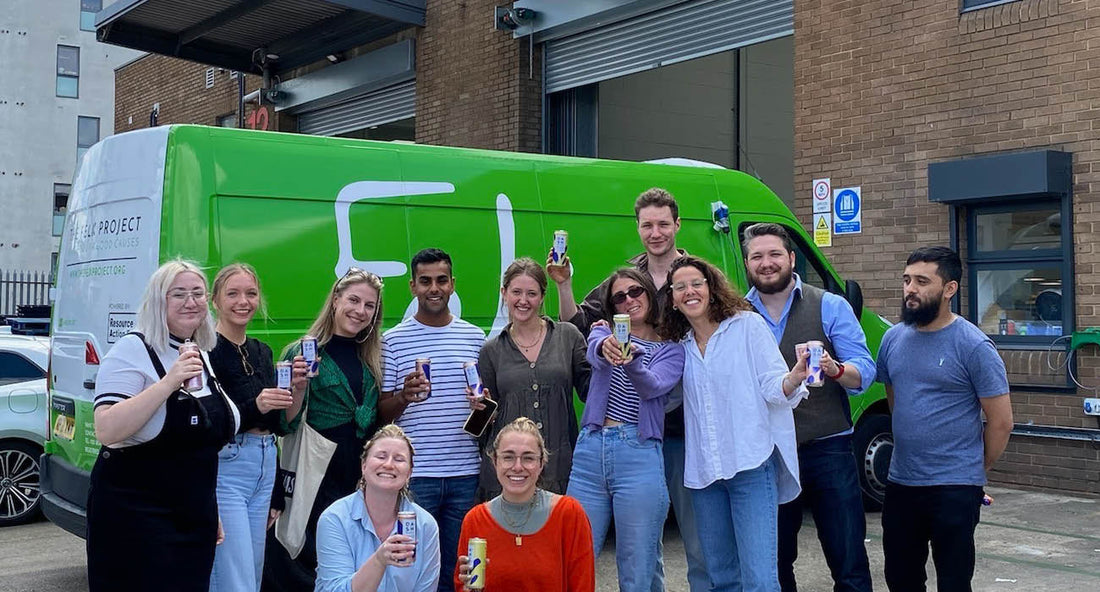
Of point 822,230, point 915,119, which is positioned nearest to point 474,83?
point 822,230

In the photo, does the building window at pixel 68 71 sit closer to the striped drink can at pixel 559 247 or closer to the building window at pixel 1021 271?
the building window at pixel 1021 271

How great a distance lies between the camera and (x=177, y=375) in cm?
361

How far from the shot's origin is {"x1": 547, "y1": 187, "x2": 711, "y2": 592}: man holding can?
4.76 m

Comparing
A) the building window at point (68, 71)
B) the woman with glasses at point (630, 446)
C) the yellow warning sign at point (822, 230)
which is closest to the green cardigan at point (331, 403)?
the woman with glasses at point (630, 446)

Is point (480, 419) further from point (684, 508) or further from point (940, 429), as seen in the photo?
point (940, 429)

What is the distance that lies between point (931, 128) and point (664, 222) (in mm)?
6518

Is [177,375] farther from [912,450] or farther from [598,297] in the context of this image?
[912,450]

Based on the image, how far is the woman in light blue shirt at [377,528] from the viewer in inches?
153

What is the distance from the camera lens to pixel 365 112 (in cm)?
1841

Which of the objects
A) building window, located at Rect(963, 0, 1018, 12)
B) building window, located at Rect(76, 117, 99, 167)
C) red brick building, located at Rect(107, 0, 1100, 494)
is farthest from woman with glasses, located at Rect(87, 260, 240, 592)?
building window, located at Rect(76, 117, 99, 167)

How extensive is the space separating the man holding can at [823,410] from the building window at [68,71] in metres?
41.8

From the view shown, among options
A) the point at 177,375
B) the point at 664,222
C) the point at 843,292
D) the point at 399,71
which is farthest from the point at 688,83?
the point at 177,375

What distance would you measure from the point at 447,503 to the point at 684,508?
1.01 m

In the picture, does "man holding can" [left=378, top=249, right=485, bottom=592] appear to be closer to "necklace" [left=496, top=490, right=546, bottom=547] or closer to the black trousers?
"necklace" [left=496, top=490, right=546, bottom=547]
